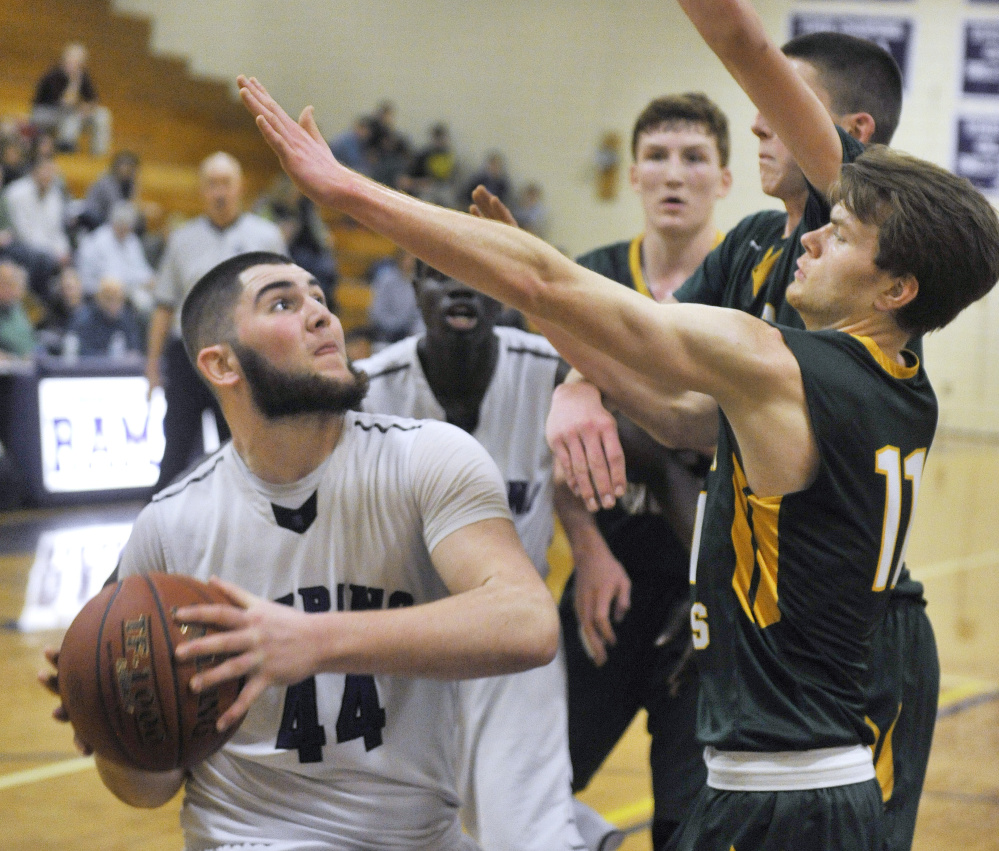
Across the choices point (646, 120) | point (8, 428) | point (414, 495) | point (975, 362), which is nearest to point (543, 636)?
point (414, 495)

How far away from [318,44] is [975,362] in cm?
1098

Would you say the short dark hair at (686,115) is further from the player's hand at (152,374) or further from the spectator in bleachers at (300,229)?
the spectator in bleachers at (300,229)

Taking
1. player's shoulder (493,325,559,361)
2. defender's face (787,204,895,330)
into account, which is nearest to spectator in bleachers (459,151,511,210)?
player's shoulder (493,325,559,361)

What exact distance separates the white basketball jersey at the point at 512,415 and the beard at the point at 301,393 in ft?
2.89

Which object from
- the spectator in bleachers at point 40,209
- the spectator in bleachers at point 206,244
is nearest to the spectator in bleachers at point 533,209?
the spectator in bleachers at point 40,209

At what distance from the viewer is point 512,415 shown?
358 centimetres

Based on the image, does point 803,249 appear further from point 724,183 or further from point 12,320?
point 12,320

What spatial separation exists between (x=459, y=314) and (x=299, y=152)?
4.83 ft

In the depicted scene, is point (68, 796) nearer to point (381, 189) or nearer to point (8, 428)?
point (381, 189)

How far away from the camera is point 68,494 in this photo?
9297 millimetres

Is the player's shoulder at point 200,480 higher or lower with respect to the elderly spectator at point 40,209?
lower

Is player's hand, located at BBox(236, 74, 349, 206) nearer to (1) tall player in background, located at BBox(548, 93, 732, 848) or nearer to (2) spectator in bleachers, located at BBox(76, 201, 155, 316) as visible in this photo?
(1) tall player in background, located at BBox(548, 93, 732, 848)

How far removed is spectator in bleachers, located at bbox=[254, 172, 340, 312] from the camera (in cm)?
1472

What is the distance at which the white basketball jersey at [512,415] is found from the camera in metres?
3.54
